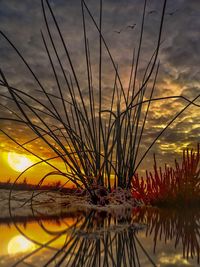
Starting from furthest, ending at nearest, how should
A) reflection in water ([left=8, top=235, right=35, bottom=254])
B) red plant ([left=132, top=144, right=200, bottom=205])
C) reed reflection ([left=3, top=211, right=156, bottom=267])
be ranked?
1. red plant ([left=132, top=144, right=200, bottom=205])
2. reflection in water ([left=8, top=235, right=35, bottom=254])
3. reed reflection ([left=3, top=211, right=156, bottom=267])

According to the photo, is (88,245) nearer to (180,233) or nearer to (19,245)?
(19,245)

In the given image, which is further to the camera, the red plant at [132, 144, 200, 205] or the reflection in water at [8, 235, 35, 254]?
the red plant at [132, 144, 200, 205]

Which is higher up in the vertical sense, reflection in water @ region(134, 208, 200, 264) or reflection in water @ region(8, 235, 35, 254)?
reflection in water @ region(134, 208, 200, 264)

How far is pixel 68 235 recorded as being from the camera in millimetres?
1235

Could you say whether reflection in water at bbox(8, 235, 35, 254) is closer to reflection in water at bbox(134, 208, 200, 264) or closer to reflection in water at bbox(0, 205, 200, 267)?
reflection in water at bbox(0, 205, 200, 267)

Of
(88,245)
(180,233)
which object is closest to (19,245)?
(88,245)

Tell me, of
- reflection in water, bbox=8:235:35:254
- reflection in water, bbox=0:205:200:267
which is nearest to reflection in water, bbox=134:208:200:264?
reflection in water, bbox=0:205:200:267

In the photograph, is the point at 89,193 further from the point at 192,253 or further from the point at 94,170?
the point at 192,253

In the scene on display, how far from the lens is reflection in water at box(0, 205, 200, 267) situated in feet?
2.81

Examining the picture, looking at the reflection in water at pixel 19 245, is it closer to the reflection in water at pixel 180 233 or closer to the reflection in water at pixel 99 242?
the reflection in water at pixel 99 242

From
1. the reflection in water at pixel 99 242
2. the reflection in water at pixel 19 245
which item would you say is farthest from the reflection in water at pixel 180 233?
the reflection in water at pixel 19 245

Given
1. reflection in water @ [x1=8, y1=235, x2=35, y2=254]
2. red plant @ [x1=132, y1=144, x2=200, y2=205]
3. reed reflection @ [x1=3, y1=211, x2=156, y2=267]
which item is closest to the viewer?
reed reflection @ [x1=3, y1=211, x2=156, y2=267]

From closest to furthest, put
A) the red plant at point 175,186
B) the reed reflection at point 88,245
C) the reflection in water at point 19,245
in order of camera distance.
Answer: the reed reflection at point 88,245 < the reflection in water at point 19,245 < the red plant at point 175,186

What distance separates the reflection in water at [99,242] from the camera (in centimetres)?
86
